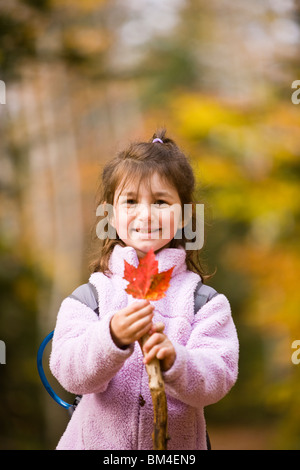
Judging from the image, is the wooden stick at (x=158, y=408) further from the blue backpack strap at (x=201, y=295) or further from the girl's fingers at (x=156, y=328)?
the blue backpack strap at (x=201, y=295)

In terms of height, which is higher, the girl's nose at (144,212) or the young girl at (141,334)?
the girl's nose at (144,212)

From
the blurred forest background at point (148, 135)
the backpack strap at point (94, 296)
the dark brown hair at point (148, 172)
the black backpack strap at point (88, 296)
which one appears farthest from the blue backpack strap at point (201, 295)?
the blurred forest background at point (148, 135)

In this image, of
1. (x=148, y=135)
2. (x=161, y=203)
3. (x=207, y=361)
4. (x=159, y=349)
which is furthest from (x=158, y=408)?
(x=148, y=135)

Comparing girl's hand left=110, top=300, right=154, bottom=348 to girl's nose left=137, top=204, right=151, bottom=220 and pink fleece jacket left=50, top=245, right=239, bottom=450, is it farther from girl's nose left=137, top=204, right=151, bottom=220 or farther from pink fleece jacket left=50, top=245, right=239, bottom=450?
girl's nose left=137, top=204, right=151, bottom=220

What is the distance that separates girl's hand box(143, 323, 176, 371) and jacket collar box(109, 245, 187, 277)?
1.00ft

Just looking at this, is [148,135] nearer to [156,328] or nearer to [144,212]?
[144,212]

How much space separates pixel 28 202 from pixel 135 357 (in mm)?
5401

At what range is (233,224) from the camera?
299 inches

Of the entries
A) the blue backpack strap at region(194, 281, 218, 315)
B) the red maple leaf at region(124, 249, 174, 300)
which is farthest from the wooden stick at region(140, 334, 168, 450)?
the blue backpack strap at region(194, 281, 218, 315)

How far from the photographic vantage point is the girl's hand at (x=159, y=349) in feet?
3.87

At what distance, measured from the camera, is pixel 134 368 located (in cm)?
140

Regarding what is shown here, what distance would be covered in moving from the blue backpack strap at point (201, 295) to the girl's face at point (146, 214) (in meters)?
0.15

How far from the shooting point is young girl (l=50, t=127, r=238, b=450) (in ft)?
4.06

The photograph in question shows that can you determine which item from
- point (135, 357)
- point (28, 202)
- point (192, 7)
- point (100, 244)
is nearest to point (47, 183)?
point (28, 202)
